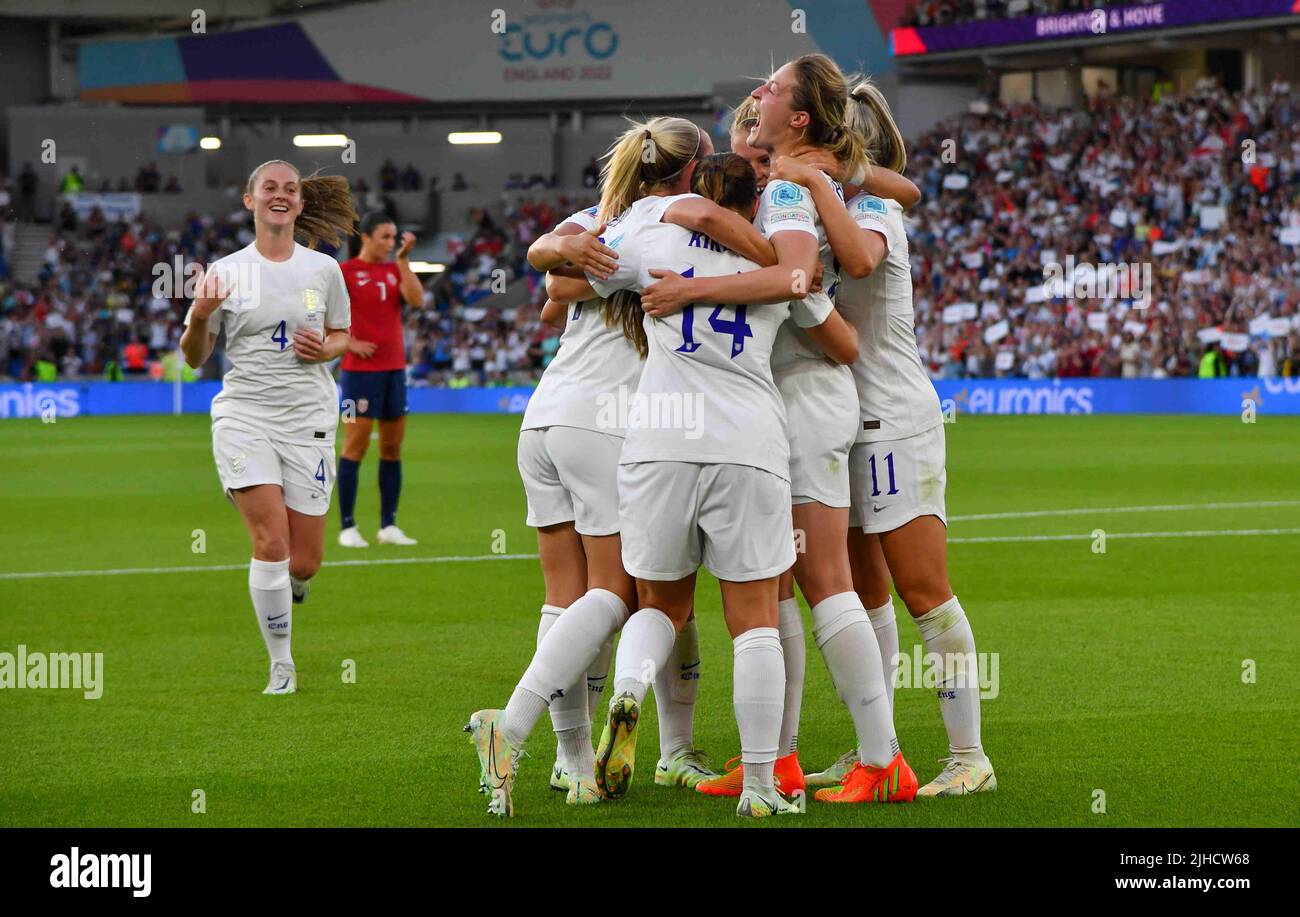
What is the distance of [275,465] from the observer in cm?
767

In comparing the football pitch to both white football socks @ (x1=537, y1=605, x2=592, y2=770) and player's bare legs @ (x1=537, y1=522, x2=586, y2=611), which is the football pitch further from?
player's bare legs @ (x1=537, y1=522, x2=586, y2=611)

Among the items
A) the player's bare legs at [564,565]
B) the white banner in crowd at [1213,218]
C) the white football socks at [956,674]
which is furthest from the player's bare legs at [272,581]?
A: the white banner in crowd at [1213,218]

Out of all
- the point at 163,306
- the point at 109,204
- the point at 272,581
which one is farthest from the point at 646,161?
the point at 109,204

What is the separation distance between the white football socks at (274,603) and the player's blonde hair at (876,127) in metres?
3.39

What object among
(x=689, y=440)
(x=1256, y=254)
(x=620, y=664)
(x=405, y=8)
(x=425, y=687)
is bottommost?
(x=425, y=687)

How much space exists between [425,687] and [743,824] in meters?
2.97

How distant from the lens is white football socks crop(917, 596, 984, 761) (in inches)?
219

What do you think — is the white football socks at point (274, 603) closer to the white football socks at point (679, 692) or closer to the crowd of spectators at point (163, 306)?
the white football socks at point (679, 692)

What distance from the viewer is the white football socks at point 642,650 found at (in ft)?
16.5

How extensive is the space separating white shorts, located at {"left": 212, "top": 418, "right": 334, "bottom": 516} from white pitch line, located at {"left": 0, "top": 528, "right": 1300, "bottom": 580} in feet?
14.7

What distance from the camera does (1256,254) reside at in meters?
34.7
